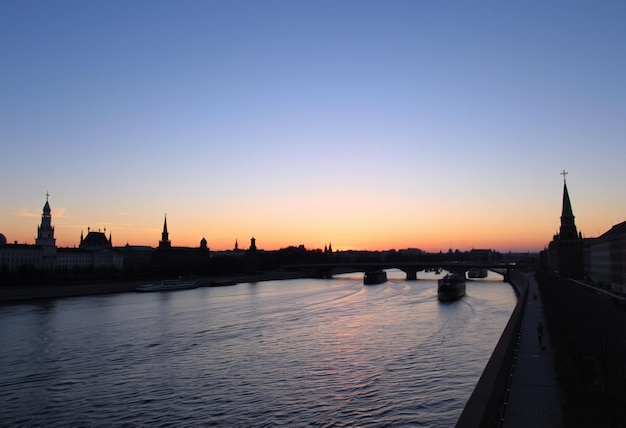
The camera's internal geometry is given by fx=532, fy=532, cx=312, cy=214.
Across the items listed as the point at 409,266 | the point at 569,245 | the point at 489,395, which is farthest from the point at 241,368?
the point at 409,266

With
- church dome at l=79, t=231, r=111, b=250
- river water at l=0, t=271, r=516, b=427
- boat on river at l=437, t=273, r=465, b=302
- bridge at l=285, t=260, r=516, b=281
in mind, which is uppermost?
church dome at l=79, t=231, r=111, b=250

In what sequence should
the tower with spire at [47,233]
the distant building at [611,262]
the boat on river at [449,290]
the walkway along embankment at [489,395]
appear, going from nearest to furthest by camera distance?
the walkway along embankment at [489,395] → the distant building at [611,262] → the boat on river at [449,290] → the tower with spire at [47,233]

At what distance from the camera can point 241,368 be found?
65.6 ft

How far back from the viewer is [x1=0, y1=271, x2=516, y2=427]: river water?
14609 millimetres

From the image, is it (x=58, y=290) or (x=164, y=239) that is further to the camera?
(x=164, y=239)

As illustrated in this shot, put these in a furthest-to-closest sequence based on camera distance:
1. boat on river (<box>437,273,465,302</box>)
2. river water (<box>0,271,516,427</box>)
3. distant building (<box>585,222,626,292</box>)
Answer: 1. boat on river (<box>437,273,465,302</box>)
2. distant building (<box>585,222,626,292</box>)
3. river water (<box>0,271,516,427</box>)

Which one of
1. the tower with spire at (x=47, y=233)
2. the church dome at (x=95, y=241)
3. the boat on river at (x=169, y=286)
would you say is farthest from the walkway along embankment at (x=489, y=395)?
the church dome at (x=95, y=241)

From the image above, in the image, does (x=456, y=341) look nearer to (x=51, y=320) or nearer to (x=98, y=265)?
(x=51, y=320)

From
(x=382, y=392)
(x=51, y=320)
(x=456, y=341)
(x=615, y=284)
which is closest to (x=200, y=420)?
(x=382, y=392)

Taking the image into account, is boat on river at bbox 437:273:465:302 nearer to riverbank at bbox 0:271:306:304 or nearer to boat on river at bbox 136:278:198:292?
boat on river at bbox 136:278:198:292

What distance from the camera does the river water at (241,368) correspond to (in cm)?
1461

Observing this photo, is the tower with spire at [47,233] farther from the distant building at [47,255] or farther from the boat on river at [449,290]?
the boat on river at [449,290]

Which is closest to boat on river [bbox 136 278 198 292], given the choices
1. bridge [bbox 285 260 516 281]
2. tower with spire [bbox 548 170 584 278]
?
bridge [bbox 285 260 516 281]

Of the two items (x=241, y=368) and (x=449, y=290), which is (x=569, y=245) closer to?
(x=449, y=290)
